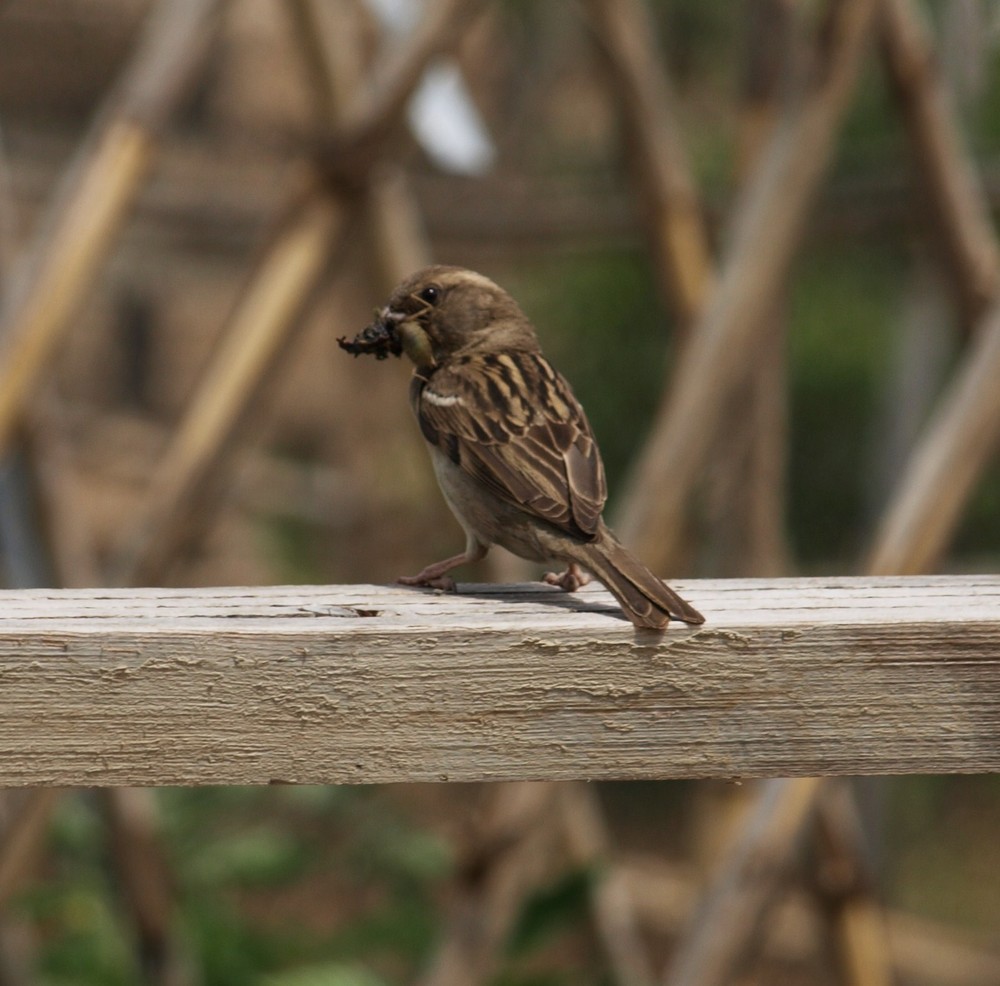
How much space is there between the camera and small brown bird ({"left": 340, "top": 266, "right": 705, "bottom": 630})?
2.34 meters

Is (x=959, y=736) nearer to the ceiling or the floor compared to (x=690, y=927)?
nearer to the floor

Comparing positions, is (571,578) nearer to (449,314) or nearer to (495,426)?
(495,426)

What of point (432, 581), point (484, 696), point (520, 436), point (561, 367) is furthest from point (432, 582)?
point (561, 367)

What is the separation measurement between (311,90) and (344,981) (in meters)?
2.29

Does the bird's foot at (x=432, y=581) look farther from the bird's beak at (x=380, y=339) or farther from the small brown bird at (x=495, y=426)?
the bird's beak at (x=380, y=339)

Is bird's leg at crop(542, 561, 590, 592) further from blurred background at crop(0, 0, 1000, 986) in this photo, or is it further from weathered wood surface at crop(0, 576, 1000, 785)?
blurred background at crop(0, 0, 1000, 986)

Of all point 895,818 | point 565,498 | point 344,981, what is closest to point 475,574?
point 344,981

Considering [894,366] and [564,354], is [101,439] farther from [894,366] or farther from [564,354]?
[894,366]

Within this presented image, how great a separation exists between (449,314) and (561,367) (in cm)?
456

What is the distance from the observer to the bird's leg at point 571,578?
7.04ft

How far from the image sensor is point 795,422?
311 inches

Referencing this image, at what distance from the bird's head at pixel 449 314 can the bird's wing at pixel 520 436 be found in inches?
3.2

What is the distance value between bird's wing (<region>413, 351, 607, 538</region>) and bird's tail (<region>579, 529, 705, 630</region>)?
0.29 m

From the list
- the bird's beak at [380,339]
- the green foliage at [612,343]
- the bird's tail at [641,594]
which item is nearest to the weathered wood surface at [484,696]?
the bird's tail at [641,594]
